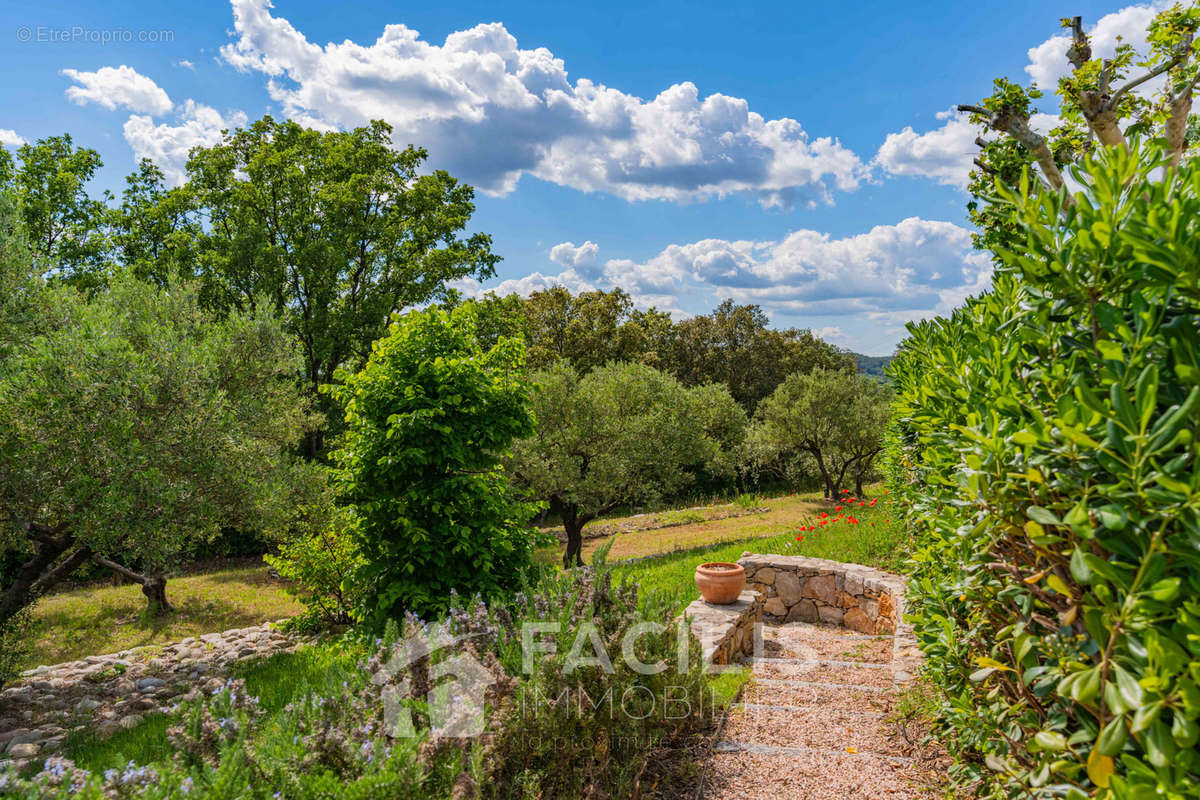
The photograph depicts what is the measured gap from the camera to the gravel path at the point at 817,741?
12.1ft

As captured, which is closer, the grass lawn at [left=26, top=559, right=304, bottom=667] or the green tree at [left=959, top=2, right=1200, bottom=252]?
the green tree at [left=959, top=2, right=1200, bottom=252]

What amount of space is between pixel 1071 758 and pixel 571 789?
86.4 inches

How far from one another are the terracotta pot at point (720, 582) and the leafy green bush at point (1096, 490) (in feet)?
14.5

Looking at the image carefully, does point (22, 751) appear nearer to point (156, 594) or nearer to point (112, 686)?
point (112, 686)

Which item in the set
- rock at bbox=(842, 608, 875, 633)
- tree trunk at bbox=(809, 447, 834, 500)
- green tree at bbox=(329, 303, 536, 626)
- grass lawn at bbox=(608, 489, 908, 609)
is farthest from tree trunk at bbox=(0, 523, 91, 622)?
tree trunk at bbox=(809, 447, 834, 500)

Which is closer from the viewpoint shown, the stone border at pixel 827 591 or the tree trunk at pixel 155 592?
the stone border at pixel 827 591

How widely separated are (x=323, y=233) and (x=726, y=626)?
18.2m

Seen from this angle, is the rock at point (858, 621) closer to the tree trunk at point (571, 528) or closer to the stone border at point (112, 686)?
the stone border at point (112, 686)

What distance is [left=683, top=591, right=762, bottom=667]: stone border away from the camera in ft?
18.7

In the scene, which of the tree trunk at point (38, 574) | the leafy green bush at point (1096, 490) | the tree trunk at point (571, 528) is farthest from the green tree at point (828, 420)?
the leafy green bush at point (1096, 490)

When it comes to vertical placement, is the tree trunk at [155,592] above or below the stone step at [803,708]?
below

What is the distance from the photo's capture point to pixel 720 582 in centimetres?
679

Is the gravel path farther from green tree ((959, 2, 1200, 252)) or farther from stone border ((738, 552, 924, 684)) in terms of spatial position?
green tree ((959, 2, 1200, 252))

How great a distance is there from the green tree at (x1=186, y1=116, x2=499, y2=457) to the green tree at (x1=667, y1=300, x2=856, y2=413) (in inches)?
756
